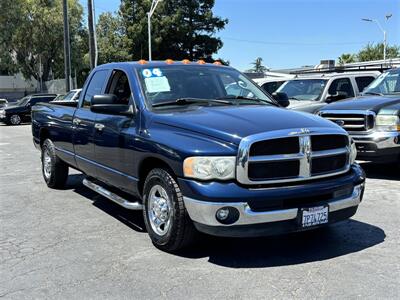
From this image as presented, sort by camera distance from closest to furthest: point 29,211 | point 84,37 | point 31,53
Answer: point 29,211, point 31,53, point 84,37

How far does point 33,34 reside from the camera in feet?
Result: 136

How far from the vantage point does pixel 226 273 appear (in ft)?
14.5

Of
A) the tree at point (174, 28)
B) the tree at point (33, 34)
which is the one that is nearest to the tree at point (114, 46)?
the tree at point (174, 28)

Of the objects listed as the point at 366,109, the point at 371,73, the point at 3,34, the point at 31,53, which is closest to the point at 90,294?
the point at 366,109

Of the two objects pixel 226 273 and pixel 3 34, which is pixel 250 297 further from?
pixel 3 34

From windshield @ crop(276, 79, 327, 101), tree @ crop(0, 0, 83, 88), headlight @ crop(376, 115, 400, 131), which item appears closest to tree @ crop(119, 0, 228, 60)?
tree @ crop(0, 0, 83, 88)

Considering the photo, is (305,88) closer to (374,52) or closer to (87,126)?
(87,126)

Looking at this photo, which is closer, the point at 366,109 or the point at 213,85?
the point at 213,85

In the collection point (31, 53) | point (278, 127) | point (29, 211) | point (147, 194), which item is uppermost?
point (31, 53)

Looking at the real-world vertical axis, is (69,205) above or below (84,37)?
below

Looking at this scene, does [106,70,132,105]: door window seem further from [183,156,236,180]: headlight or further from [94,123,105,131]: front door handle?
[183,156,236,180]: headlight

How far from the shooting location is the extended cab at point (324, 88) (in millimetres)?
11742

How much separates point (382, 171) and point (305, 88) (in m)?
3.65

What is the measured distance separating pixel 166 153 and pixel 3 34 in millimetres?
38941
